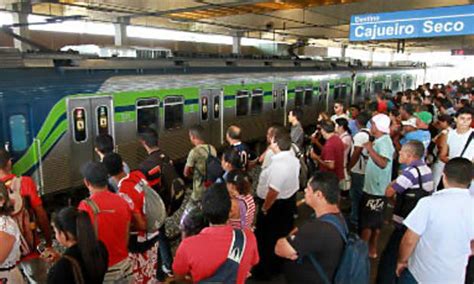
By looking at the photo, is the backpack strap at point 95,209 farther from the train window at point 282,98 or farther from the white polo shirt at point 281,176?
the train window at point 282,98

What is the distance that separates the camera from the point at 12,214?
3055mm

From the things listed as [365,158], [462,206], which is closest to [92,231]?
[462,206]

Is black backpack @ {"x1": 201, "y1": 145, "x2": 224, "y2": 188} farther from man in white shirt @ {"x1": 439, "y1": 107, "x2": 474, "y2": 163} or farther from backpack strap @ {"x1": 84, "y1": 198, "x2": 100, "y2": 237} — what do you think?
man in white shirt @ {"x1": 439, "y1": 107, "x2": 474, "y2": 163}

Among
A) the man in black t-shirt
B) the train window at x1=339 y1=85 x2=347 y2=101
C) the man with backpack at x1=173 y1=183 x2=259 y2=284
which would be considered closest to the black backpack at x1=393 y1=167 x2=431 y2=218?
the man in black t-shirt

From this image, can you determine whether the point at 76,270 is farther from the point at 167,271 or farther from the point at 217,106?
the point at 217,106

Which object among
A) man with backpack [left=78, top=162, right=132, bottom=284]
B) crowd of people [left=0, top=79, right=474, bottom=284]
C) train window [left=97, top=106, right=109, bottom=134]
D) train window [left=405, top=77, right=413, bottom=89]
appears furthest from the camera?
train window [left=405, top=77, right=413, bottom=89]

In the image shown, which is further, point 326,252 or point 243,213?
point 243,213

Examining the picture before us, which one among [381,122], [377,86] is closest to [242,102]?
[381,122]

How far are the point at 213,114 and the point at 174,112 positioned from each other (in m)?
1.38

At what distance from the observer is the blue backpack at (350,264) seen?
2348 millimetres

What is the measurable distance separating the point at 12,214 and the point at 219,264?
184 cm

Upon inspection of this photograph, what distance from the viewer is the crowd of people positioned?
2264 mm

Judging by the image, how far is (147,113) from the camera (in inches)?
292

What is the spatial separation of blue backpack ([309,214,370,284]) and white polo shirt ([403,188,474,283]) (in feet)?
1.82
